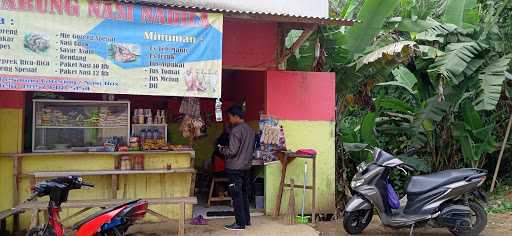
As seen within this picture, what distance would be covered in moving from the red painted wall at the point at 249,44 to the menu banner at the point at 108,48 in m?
1.05

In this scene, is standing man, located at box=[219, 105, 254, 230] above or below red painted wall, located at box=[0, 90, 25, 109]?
below

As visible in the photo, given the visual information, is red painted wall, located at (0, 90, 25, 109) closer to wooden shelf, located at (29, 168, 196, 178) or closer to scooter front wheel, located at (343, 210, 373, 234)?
wooden shelf, located at (29, 168, 196, 178)

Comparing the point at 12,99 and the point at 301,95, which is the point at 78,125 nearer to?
the point at 12,99

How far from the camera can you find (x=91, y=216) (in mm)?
4688

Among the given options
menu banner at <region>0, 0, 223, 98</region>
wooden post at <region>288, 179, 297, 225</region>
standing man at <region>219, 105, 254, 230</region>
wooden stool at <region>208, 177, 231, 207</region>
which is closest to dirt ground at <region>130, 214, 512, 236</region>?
wooden post at <region>288, 179, 297, 225</region>

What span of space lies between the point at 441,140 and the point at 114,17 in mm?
6339

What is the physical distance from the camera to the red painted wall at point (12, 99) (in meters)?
6.28

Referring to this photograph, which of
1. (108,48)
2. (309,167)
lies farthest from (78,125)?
(309,167)

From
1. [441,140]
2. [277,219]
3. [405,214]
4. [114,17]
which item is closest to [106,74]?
[114,17]

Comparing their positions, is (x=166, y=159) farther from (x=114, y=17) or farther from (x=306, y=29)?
(x=306, y=29)

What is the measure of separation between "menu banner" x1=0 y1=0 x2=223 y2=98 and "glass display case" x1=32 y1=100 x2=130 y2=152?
1.17 meters

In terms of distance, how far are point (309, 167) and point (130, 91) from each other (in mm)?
3008

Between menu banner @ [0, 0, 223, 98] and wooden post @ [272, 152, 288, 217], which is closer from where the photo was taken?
menu banner @ [0, 0, 223, 98]

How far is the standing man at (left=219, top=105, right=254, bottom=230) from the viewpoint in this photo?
639 centimetres
